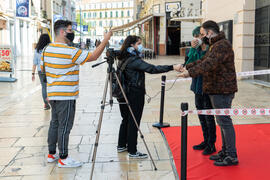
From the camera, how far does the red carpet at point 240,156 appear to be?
4055 mm

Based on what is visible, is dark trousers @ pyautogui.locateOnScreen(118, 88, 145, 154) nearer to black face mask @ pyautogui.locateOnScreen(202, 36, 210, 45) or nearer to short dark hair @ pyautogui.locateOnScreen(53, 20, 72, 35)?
black face mask @ pyautogui.locateOnScreen(202, 36, 210, 45)

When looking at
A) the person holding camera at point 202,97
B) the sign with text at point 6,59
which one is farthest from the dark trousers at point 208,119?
the sign with text at point 6,59

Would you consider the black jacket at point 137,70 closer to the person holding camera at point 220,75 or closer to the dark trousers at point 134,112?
the dark trousers at point 134,112

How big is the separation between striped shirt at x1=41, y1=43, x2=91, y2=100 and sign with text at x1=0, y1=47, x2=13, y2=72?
10.2m

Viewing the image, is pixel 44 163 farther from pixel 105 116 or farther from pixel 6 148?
pixel 105 116

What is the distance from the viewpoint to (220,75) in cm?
416

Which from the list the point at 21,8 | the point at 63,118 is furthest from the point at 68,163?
the point at 21,8

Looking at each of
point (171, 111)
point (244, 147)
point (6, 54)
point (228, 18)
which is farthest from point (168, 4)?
point (244, 147)

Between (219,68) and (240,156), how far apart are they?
1.40m

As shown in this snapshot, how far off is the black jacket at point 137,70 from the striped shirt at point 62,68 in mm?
688

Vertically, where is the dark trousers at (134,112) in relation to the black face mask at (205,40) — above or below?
below

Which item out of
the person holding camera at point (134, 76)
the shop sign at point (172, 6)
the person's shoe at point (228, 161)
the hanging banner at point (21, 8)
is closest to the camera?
the person's shoe at point (228, 161)

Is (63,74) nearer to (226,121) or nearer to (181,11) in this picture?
(226,121)

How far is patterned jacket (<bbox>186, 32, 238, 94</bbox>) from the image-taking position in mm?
4074
